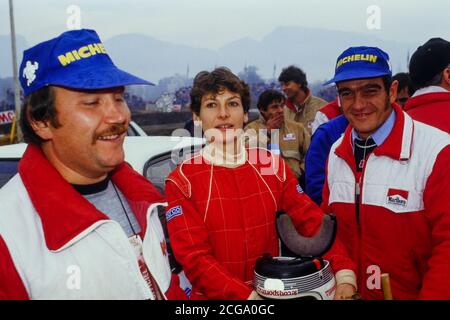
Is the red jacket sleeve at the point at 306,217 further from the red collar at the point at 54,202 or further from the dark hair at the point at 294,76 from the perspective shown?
the dark hair at the point at 294,76

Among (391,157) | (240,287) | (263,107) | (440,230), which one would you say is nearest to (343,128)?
(391,157)

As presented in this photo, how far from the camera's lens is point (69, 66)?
1.73 meters

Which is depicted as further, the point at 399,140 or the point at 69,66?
the point at 399,140

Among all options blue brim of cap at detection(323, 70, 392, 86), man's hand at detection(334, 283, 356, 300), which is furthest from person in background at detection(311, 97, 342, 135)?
man's hand at detection(334, 283, 356, 300)

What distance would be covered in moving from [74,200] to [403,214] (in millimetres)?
1450

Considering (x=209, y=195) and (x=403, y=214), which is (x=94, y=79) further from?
(x=403, y=214)

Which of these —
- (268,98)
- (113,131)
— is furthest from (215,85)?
(268,98)

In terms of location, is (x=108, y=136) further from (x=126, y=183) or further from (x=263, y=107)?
(x=263, y=107)

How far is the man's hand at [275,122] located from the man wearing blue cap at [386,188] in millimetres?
→ 2642

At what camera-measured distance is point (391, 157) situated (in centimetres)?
224

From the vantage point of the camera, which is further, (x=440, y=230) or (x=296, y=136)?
(x=296, y=136)

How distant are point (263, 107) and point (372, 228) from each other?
11.0ft

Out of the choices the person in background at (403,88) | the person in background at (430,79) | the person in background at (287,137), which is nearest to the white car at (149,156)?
the person in background at (287,137)

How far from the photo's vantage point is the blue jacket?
3.44 m
